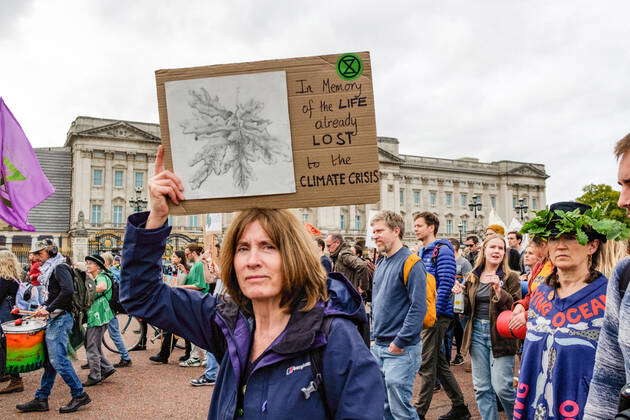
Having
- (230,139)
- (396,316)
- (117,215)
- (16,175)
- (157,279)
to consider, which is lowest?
(396,316)

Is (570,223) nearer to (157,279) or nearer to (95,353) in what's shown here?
(157,279)

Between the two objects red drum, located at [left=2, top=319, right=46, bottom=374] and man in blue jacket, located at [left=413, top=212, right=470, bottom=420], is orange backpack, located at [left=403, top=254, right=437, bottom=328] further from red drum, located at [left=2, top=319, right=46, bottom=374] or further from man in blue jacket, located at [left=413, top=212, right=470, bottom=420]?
red drum, located at [left=2, top=319, right=46, bottom=374]

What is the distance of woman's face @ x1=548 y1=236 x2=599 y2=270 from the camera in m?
3.03

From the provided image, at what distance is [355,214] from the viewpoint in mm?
60562

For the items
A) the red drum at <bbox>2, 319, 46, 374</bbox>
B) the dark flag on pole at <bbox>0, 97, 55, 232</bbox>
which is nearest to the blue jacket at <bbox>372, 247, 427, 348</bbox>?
the dark flag on pole at <bbox>0, 97, 55, 232</bbox>

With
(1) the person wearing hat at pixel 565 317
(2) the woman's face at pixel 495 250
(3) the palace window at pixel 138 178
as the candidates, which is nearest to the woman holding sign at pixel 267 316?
(1) the person wearing hat at pixel 565 317

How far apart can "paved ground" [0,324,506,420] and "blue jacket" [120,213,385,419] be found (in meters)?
4.22

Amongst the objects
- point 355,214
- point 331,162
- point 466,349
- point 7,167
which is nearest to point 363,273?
point 466,349

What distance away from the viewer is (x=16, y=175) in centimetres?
508

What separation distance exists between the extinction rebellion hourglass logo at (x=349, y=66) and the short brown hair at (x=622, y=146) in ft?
3.19

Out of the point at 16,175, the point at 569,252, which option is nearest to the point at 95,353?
the point at 16,175

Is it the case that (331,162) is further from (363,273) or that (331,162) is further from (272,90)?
(363,273)

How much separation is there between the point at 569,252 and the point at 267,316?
1.97 metres

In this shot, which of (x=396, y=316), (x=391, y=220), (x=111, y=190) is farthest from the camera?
(x=111, y=190)
